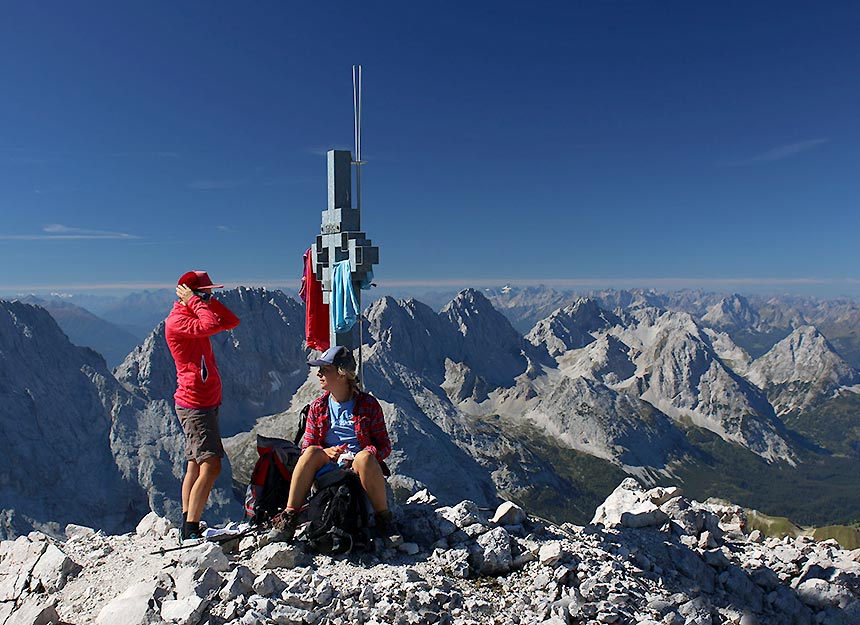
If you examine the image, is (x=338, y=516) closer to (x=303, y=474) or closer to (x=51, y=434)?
(x=303, y=474)

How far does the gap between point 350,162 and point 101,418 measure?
195 m

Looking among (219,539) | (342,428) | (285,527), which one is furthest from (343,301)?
(219,539)

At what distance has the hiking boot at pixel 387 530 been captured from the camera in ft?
29.6

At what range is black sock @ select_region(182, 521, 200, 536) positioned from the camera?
9570 millimetres

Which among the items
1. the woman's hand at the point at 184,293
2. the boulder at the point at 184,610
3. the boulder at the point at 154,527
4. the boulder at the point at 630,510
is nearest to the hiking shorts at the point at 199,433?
the woman's hand at the point at 184,293

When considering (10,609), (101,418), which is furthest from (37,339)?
(10,609)

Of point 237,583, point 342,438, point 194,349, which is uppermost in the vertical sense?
point 194,349

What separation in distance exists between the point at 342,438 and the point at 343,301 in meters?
3.24

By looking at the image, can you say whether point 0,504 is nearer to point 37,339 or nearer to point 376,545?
point 37,339

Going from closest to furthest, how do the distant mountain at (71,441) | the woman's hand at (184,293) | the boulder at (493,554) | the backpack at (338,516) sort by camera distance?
the backpack at (338,516) < the boulder at (493,554) < the woman's hand at (184,293) < the distant mountain at (71,441)

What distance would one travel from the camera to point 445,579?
819 cm

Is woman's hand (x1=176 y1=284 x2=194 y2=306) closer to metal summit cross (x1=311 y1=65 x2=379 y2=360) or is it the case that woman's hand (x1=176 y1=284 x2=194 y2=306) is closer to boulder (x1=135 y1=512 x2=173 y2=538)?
metal summit cross (x1=311 y1=65 x2=379 y2=360)

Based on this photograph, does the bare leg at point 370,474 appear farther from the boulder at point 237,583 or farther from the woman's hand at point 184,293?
the woman's hand at point 184,293

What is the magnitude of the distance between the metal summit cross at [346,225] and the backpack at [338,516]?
3806 millimetres
